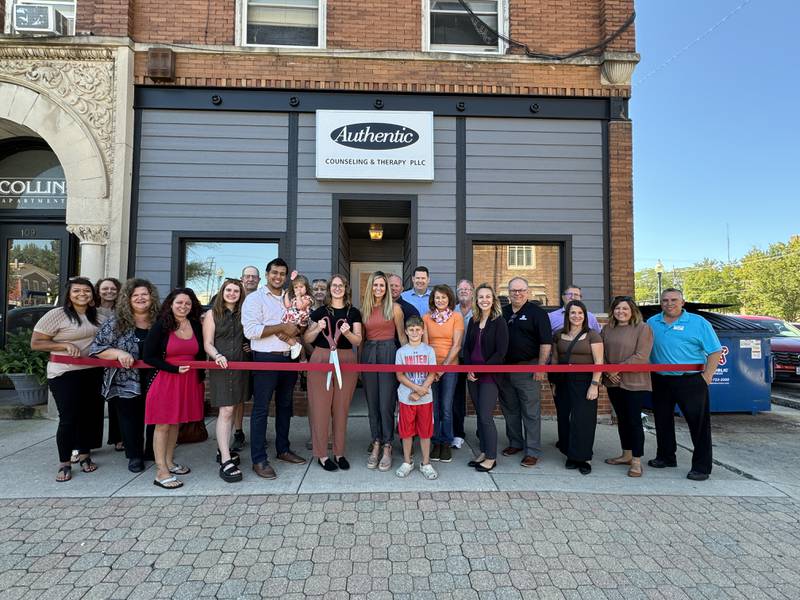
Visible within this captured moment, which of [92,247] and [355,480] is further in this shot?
[92,247]

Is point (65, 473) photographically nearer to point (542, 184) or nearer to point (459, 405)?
point (459, 405)

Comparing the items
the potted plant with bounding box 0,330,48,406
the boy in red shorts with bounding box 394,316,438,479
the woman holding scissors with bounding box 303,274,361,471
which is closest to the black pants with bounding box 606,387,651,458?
the boy in red shorts with bounding box 394,316,438,479

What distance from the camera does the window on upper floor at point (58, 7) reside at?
6.59 metres

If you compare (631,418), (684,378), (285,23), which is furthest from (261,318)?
(285,23)

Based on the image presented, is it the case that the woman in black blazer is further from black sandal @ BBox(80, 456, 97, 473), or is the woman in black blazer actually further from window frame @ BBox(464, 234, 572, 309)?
black sandal @ BBox(80, 456, 97, 473)

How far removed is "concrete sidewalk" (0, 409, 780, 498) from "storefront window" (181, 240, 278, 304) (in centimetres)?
272

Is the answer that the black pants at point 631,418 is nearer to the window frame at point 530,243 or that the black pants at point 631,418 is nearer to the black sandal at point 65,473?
the window frame at point 530,243

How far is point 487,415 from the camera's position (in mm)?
4199

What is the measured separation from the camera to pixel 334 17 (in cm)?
660

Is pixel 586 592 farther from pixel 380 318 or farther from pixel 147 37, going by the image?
pixel 147 37

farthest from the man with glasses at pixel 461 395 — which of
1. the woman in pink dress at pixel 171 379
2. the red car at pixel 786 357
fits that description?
the red car at pixel 786 357

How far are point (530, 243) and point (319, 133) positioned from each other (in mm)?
3713

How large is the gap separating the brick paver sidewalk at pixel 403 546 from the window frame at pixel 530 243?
362cm

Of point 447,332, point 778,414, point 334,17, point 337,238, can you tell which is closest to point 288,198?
point 337,238
